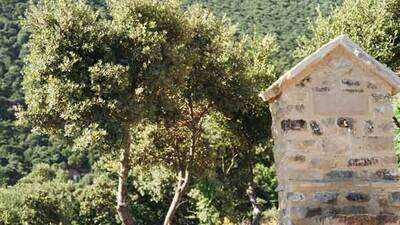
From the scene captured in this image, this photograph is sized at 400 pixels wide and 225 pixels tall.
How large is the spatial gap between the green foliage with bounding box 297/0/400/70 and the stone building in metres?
11.4

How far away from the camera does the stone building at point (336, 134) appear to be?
279 inches

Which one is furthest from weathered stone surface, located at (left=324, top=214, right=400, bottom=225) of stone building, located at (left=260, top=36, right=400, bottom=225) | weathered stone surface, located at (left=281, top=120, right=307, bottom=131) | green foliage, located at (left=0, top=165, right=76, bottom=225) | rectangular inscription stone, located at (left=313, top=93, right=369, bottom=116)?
green foliage, located at (left=0, top=165, right=76, bottom=225)

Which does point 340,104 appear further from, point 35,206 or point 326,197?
point 35,206

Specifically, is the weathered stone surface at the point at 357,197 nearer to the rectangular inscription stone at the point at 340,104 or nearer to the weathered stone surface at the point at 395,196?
the weathered stone surface at the point at 395,196

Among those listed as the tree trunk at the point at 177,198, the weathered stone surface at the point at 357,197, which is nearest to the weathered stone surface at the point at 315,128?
the weathered stone surface at the point at 357,197

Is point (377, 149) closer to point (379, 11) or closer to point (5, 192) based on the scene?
point (379, 11)

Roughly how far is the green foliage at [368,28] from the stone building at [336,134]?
11377 mm

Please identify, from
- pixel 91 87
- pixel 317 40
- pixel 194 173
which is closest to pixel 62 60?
pixel 91 87

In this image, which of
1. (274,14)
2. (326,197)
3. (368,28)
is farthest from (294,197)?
(274,14)

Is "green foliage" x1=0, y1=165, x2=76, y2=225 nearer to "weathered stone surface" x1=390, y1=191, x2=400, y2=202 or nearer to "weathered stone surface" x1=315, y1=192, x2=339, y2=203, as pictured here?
"weathered stone surface" x1=315, y1=192, x2=339, y2=203

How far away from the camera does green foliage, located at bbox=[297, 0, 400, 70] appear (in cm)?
1828

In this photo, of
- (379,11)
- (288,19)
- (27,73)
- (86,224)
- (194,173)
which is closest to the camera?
(27,73)

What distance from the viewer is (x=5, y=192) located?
123ft

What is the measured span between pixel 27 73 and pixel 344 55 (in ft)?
34.5
